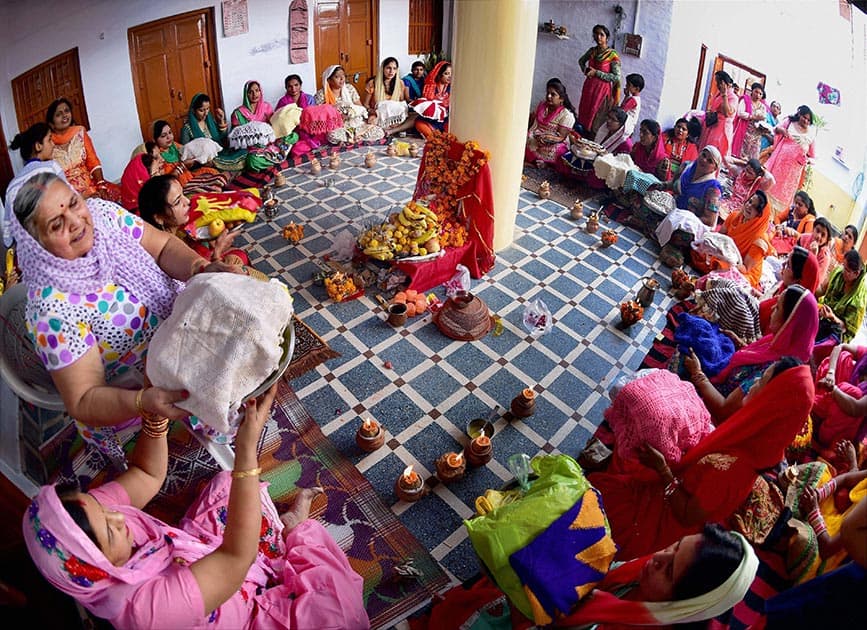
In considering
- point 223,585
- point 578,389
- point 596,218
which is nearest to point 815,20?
point 596,218

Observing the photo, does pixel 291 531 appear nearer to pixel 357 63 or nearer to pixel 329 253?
pixel 329 253

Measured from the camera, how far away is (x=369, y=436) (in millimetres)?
4211

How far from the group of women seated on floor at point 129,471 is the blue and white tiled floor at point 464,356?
134 centimetres

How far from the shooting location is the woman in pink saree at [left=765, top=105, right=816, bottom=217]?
6.16 m

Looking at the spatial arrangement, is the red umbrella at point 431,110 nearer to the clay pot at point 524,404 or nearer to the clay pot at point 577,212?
the clay pot at point 577,212

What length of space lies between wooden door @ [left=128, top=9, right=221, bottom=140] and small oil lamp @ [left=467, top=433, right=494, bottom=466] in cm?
664

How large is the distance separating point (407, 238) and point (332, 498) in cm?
283

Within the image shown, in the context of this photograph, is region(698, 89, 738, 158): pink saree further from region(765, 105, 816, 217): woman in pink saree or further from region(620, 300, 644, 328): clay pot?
region(620, 300, 644, 328): clay pot

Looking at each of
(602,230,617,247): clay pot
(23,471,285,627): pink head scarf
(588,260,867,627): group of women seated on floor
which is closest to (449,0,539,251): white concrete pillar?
(602,230,617,247): clay pot

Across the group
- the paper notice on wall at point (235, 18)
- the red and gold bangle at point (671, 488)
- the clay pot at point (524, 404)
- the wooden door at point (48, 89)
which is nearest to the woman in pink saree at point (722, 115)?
the clay pot at point (524, 404)

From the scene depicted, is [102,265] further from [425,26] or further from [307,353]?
[425,26]

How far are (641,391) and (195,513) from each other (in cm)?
245

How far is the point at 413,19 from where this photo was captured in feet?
35.0

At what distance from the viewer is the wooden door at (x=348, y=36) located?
952 centimetres
